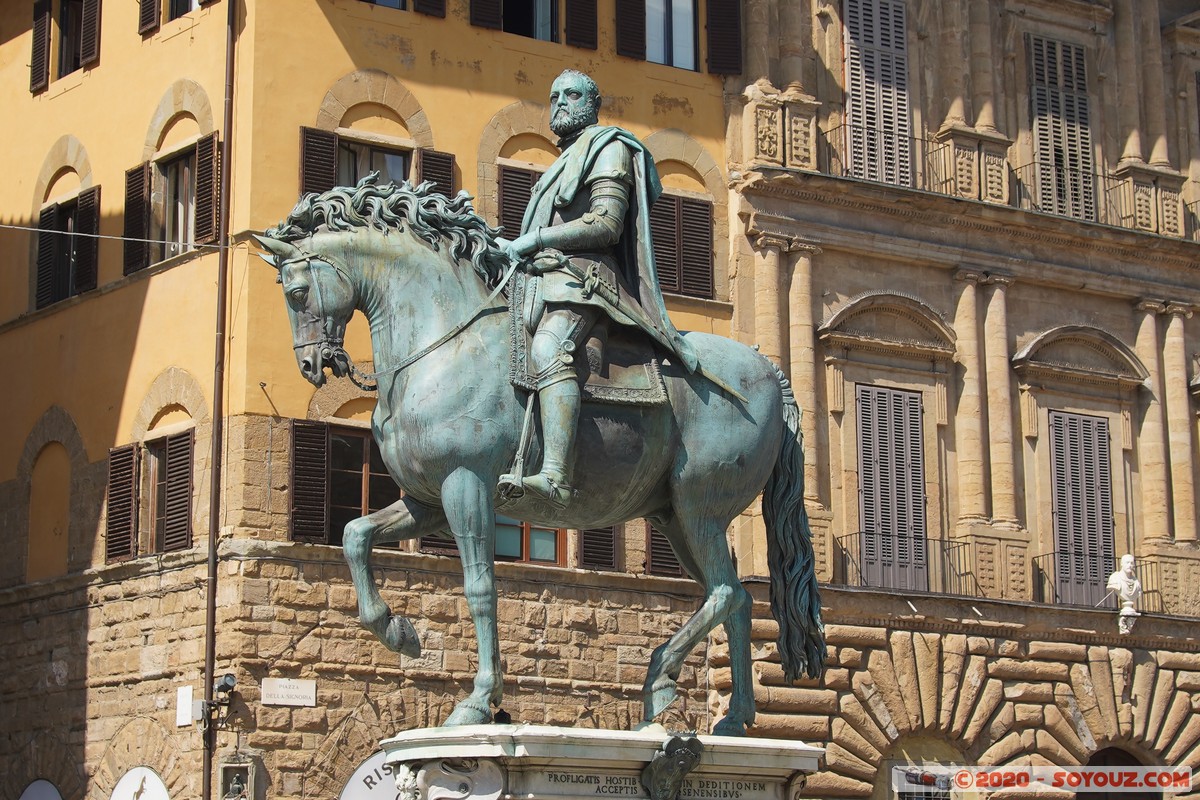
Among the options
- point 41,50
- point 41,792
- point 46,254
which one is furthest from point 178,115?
point 41,792

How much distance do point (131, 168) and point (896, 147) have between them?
9710 mm

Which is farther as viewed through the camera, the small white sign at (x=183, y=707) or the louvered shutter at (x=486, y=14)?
the louvered shutter at (x=486, y=14)

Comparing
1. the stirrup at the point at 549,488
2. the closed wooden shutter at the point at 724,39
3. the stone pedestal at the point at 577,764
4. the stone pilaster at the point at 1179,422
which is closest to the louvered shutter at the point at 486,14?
the closed wooden shutter at the point at 724,39

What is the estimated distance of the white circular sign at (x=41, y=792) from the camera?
25688 mm

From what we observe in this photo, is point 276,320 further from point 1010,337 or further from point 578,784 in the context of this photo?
point 578,784

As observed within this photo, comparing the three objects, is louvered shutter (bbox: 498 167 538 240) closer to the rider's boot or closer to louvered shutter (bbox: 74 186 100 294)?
louvered shutter (bbox: 74 186 100 294)

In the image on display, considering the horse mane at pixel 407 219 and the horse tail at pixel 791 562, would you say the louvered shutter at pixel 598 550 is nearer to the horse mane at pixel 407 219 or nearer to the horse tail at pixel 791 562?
the horse tail at pixel 791 562

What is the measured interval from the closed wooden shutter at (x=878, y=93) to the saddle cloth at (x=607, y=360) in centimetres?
1755

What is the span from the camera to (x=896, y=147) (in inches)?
1152

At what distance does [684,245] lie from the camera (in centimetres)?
2717

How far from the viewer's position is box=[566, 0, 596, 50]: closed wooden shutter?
2698 cm

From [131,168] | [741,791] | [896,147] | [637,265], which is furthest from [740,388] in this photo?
[896,147]

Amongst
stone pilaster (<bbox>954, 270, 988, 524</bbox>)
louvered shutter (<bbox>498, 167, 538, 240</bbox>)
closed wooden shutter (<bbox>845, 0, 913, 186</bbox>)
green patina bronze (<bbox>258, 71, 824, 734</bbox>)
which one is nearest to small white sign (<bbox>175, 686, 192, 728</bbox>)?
louvered shutter (<bbox>498, 167, 538, 240</bbox>)

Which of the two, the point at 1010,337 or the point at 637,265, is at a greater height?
the point at 1010,337
